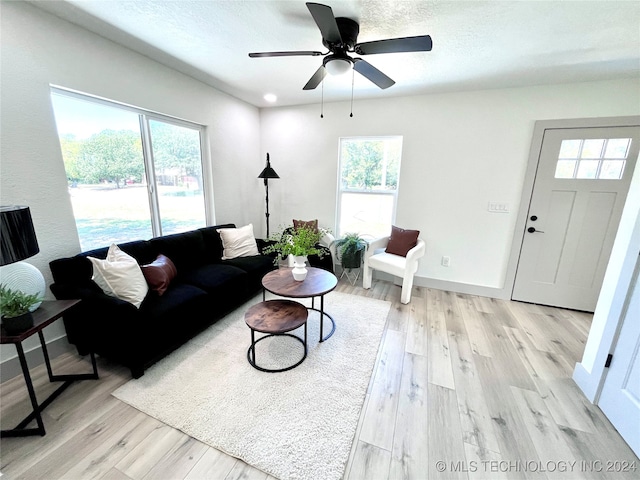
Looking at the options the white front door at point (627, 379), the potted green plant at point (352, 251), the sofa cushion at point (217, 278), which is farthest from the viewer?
the potted green plant at point (352, 251)

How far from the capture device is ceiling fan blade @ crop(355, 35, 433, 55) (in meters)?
1.51

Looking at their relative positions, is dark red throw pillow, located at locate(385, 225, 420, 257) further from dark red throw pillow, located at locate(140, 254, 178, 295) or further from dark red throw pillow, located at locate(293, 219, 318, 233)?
dark red throw pillow, located at locate(140, 254, 178, 295)

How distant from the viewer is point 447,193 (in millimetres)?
3311

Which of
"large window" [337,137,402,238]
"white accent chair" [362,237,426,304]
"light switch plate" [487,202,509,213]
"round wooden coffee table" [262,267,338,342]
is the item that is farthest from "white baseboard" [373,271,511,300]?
"round wooden coffee table" [262,267,338,342]

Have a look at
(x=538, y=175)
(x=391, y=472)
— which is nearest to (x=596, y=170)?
(x=538, y=175)

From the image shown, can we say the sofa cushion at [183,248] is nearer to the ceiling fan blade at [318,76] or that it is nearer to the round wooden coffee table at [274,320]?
the round wooden coffee table at [274,320]

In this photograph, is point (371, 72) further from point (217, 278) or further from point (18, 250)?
point (18, 250)

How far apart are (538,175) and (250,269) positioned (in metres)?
3.56

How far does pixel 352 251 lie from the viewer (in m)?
3.48

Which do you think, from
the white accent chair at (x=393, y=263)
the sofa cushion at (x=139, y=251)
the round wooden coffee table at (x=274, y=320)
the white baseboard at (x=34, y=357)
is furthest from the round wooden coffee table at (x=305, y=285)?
the white baseboard at (x=34, y=357)

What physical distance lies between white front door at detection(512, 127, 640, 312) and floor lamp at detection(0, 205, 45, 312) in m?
4.49

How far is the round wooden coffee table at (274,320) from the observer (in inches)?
73.2

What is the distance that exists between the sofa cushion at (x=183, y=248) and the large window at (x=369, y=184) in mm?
2104

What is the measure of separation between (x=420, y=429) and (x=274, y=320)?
3.91ft
